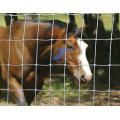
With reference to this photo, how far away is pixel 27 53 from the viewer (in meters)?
2.07

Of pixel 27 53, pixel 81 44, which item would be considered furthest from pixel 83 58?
pixel 27 53

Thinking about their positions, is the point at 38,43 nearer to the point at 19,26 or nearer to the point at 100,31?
the point at 19,26

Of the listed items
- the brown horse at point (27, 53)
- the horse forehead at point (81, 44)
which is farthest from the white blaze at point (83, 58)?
the brown horse at point (27, 53)

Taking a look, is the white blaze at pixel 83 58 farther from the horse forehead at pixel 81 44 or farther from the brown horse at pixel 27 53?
the brown horse at pixel 27 53

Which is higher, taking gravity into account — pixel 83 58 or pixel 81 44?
pixel 81 44

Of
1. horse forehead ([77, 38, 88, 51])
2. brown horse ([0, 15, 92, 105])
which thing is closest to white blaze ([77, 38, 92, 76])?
horse forehead ([77, 38, 88, 51])

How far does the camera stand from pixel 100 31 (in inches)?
93.4

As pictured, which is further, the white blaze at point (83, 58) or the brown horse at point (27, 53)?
the brown horse at point (27, 53)

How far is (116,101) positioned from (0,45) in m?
1.24

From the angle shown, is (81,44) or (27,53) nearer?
(81,44)

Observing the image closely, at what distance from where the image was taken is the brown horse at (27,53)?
199 centimetres

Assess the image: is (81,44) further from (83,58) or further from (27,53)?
(27,53)

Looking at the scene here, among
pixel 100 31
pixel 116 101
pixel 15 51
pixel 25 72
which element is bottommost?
pixel 116 101
